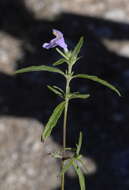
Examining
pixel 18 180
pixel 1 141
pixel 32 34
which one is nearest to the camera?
pixel 18 180

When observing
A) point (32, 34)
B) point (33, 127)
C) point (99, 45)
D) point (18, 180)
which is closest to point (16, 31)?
point (32, 34)

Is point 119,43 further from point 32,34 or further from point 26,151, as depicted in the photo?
point 26,151

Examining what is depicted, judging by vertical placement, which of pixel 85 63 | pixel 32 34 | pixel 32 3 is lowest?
pixel 85 63

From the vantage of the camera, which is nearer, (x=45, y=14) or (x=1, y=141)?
(x=1, y=141)

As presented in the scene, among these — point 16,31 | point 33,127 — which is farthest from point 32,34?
point 33,127

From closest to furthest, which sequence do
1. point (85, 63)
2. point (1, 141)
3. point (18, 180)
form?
point (18, 180)
point (1, 141)
point (85, 63)

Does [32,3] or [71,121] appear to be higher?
[32,3]
